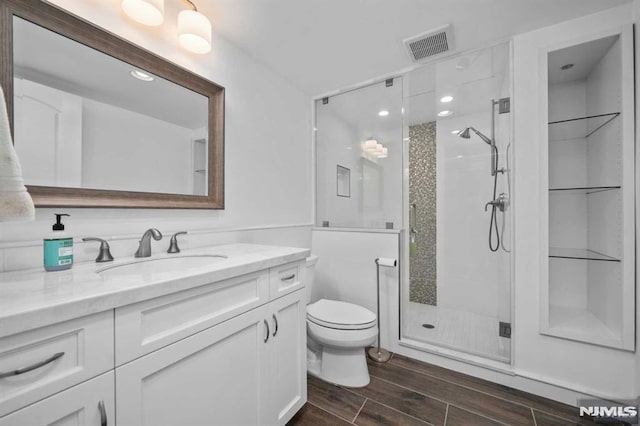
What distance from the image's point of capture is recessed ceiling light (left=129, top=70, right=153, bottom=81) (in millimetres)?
1308

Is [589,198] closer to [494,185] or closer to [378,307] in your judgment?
[494,185]

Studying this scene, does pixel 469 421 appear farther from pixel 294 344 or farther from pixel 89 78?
pixel 89 78

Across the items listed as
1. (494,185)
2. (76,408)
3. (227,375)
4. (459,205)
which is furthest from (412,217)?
(76,408)

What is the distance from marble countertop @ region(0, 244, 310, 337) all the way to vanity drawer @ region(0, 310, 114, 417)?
0.03 metres

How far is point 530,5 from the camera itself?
149 centimetres

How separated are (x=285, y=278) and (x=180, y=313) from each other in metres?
0.55

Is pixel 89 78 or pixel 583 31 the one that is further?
pixel 583 31

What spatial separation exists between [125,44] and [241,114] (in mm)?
718

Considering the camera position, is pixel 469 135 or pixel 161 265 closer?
pixel 161 265

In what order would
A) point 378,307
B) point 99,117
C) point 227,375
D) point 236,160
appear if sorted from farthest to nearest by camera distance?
point 378,307
point 236,160
point 99,117
point 227,375

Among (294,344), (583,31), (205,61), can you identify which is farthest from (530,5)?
(294,344)

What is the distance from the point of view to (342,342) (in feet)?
5.47

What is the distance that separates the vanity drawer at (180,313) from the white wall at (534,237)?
1706 mm

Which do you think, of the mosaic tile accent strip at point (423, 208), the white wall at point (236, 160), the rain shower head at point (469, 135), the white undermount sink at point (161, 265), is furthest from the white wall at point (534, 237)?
the white undermount sink at point (161, 265)
